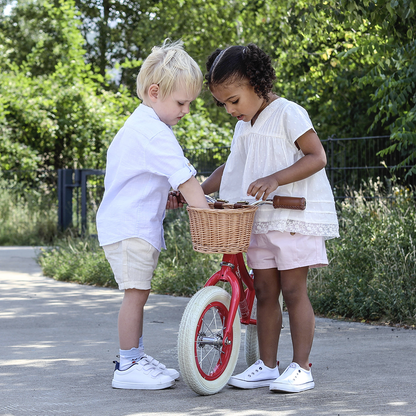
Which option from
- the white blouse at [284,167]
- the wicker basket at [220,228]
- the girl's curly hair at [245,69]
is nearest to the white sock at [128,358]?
the wicker basket at [220,228]

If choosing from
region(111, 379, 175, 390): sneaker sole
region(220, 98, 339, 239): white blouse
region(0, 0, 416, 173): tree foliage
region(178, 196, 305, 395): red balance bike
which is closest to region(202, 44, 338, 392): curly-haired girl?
region(220, 98, 339, 239): white blouse

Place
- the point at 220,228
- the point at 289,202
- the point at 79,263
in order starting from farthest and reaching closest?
the point at 79,263 → the point at 289,202 → the point at 220,228

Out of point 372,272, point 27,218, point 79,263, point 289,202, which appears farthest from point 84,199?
point 289,202

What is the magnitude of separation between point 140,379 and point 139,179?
39.6 inches

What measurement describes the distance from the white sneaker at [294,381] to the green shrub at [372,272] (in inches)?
73.9

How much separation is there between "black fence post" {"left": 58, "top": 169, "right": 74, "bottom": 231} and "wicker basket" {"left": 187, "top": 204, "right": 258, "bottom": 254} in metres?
7.70

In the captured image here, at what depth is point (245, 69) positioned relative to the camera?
310 centimetres

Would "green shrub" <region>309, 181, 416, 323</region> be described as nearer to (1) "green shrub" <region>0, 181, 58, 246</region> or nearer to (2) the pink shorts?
(2) the pink shorts

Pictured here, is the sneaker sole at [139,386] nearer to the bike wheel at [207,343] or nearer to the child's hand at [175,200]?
the bike wheel at [207,343]

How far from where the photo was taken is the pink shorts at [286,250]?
3184 millimetres

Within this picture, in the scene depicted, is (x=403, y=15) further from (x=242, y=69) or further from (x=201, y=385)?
(x=201, y=385)

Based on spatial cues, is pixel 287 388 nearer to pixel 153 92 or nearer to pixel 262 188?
pixel 262 188

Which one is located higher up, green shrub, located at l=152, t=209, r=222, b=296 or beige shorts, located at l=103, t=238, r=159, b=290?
beige shorts, located at l=103, t=238, r=159, b=290

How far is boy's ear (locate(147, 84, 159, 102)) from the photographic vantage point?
10.5 ft
